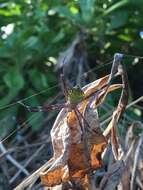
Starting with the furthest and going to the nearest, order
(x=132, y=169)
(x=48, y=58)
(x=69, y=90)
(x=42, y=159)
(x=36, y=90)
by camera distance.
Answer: (x=48, y=58) → (x=36, y=90) → (x=42, y=159) → (x=132, y=169) → (x=69, y=90)

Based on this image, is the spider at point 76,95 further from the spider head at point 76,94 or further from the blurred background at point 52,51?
the blurred background at point 52,51

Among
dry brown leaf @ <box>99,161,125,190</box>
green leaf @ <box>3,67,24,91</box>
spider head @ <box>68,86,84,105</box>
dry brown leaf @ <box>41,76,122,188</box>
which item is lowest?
dry brown leaf @ <box>99,161,125,190</box>

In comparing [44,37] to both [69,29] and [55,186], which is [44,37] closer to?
[69,29]

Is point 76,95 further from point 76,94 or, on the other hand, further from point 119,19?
point 119,19

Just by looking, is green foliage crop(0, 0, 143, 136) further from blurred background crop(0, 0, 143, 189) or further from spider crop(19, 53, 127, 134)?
spider crop(19, 53, 127, 134)

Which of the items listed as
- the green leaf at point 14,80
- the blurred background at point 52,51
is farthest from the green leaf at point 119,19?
the green leaf at point 14,80

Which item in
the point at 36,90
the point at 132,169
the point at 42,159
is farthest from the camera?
the point at 36,90

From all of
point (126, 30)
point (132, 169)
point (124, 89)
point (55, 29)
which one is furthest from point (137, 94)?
point (124, 89)

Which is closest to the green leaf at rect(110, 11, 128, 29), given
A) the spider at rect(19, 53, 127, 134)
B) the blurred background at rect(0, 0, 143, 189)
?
the blurred background at rect(0, 0, 143, 189)
